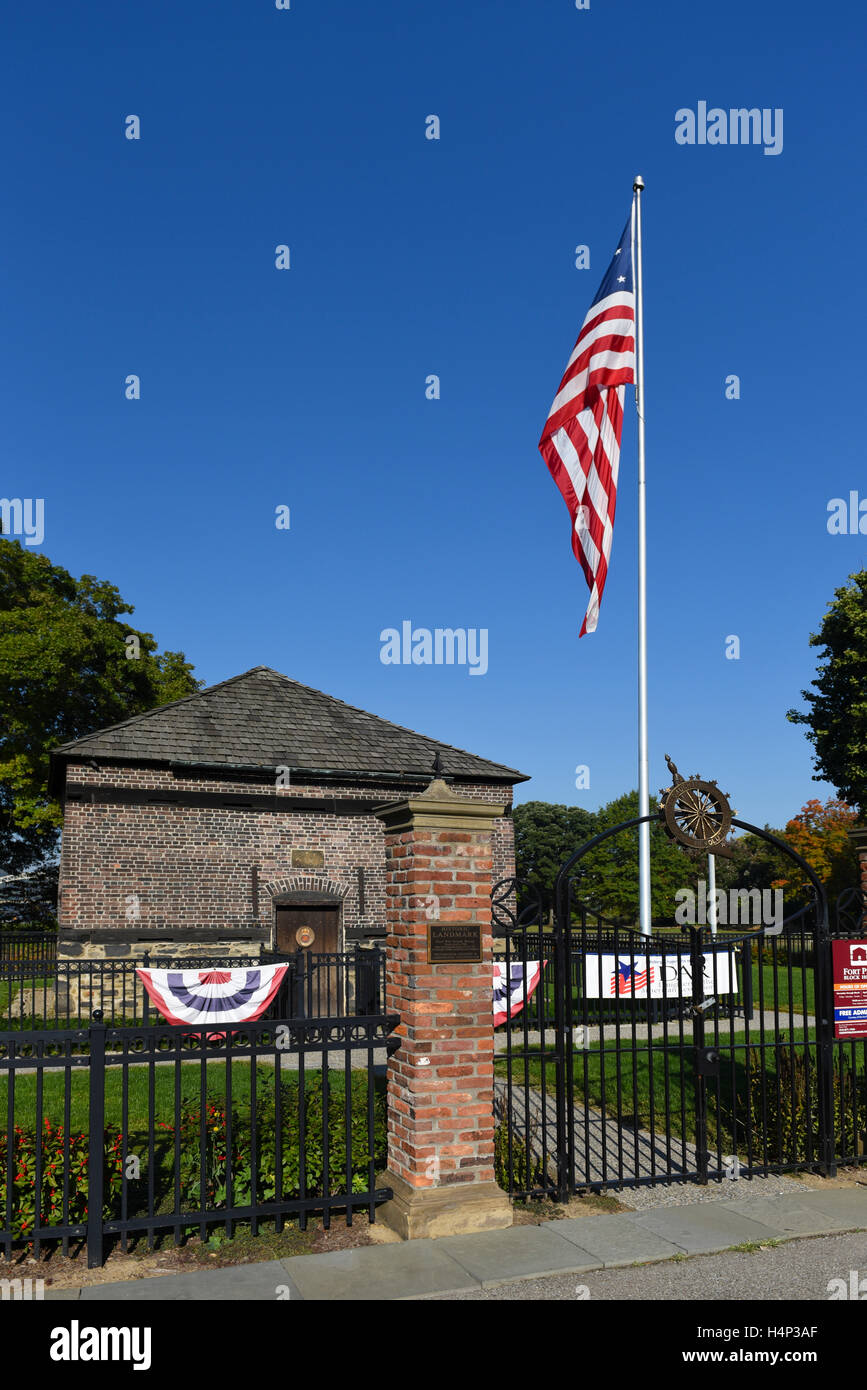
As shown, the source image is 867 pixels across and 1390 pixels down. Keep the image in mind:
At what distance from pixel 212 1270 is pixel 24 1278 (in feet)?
3.55

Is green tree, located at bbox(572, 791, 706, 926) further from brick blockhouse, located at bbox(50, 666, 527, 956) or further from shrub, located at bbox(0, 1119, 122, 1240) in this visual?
shrub, located at bbox(0, 1119, 122, 1240)

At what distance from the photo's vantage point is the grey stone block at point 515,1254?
5617mm

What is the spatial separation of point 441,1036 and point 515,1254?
1355 millimetres

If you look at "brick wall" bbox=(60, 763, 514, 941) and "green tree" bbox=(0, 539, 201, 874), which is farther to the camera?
"green tree" bbox=(0, 539, 201, 874)

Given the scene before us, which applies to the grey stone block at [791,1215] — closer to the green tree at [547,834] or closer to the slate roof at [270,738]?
the slate roof at [270,738]

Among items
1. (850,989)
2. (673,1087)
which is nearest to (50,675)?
(673,1087)

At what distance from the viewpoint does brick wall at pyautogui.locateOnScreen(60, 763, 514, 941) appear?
59.7 feet

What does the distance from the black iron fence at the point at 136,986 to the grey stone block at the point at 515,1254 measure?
7.75 meters

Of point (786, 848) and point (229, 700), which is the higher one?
point (229, 700)

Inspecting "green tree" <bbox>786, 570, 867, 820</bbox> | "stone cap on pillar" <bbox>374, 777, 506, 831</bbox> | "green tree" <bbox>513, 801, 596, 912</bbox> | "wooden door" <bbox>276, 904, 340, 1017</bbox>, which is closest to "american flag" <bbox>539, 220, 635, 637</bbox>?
"stone cap on pillar" <bbox>374, 777, 506, 831</bbox>

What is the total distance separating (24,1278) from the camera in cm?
557

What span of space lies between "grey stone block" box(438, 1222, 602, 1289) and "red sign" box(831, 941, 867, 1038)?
336cm

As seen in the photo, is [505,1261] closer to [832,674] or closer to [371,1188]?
[371,1188]
